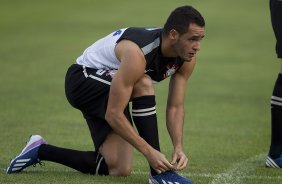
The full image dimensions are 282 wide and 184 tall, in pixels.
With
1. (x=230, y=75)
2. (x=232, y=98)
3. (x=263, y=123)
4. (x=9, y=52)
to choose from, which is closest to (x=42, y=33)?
(x=9, y=52)

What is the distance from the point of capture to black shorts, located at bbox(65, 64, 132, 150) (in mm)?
7887

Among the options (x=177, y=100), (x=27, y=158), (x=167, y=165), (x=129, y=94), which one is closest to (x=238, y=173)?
(x=177, y=100)

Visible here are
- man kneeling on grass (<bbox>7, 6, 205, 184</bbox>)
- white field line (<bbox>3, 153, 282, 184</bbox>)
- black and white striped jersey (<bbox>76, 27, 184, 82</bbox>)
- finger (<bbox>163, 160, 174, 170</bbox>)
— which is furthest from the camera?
white field line (<bbox>3, 153, 282, 184</bbox>)

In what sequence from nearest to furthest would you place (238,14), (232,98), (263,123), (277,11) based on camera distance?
(277,11)
(263,123)
(232,98)
(238,14)

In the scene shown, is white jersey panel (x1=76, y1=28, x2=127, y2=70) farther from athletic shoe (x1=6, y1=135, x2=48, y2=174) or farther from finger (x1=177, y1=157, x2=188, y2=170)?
finger (x1=177, y1=157, x2=188, y2=170)

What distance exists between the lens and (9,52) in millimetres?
19375

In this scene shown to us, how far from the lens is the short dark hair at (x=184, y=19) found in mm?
7277

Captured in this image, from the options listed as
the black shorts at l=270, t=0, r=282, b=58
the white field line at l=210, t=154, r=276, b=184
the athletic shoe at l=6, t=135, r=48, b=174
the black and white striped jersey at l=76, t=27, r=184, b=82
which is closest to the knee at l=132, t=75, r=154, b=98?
the black and white striped jersey at l=76, t=27, r=184, b=82

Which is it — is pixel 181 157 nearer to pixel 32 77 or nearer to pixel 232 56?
pixel 32 77

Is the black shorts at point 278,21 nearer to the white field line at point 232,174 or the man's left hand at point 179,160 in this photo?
the white field line at point 232,174

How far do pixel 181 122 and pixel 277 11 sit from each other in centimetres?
164

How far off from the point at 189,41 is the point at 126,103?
72 centimetres

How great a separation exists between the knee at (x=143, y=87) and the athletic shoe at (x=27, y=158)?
127 centimetres

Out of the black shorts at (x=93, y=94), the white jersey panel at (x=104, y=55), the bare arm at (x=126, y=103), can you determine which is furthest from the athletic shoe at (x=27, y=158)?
Result: the bare arm at (x=126, y=103)
